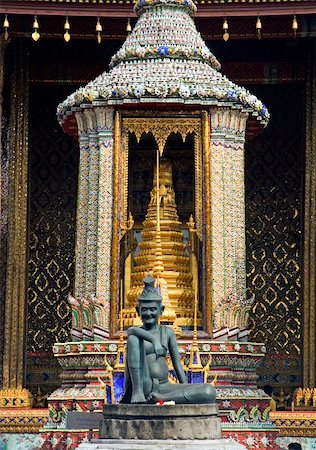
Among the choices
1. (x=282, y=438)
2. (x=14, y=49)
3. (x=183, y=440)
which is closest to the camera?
(x=183, y=440)

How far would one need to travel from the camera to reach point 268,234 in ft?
67.1

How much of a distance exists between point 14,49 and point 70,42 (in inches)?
28.1

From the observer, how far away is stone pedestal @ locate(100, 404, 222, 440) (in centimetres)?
1205

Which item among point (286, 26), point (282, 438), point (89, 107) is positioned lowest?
point (282, 438)

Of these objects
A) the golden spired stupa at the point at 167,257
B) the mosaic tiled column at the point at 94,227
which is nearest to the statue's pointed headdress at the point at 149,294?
the golden spired stupa at the point at 167,257

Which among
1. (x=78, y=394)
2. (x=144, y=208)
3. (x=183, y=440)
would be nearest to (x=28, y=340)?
(x=144, y=208)

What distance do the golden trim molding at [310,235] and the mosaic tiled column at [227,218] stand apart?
281 cm

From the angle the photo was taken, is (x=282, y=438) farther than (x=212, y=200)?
Yes

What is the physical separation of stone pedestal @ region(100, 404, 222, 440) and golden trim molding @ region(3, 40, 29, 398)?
281 inches

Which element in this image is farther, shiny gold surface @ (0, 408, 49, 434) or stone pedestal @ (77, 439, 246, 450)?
shiny gold surface @ (0, 408, 49, 434)

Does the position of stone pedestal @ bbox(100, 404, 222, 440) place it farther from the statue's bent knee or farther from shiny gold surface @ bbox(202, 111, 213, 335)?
shiny gold surface @ bbox(202, 111, 213, 335)

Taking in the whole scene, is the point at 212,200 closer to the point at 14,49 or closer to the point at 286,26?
the point at 286,26

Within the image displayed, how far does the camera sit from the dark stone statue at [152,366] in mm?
12508

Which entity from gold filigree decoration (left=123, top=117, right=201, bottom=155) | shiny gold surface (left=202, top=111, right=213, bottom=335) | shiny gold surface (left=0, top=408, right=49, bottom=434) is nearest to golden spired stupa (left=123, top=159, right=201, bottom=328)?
shiny gold surface (left=202, top=111, right=213, bottom=335)
